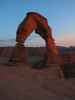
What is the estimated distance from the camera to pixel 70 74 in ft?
62.4

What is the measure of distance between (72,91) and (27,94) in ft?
7.45

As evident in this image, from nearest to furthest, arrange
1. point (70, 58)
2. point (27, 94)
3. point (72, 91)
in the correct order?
point (27, 94) → point (72, 91) → point (70, 58)

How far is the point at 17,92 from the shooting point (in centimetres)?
1041

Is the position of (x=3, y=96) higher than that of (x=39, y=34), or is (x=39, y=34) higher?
(x=39, y=34)

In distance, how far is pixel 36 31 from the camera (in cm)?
2069

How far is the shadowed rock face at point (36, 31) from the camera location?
1898cm

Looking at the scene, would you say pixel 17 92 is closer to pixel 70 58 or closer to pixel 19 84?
pixel 19 84

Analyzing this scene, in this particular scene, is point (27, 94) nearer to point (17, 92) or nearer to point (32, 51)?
point (17, 92)

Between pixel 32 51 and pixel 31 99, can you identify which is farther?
pixel 32 51

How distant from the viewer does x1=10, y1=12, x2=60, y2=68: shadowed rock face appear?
747 inches

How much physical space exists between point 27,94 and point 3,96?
1.02 meters

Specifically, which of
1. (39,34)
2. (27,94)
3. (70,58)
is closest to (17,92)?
(27,94)

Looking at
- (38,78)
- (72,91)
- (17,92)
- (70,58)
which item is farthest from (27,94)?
(70,58)

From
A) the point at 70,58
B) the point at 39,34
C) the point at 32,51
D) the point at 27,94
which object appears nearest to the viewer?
the point at 27,94
